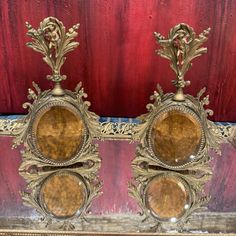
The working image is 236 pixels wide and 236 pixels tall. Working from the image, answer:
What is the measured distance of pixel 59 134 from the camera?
814 mm

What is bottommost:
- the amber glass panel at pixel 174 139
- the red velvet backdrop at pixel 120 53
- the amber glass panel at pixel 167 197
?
the amber glass panel at pixel 167 197

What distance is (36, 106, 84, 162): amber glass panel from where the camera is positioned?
0.81 metres

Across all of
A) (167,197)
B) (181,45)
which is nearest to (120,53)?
(181,45)

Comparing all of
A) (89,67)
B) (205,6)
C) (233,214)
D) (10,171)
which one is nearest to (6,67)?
(89,67)

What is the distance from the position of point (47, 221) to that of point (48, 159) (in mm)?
166

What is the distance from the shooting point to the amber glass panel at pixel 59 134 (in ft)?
2.64

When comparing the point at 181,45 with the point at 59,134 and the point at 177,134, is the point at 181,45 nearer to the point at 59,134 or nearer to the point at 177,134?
the point at 177,134

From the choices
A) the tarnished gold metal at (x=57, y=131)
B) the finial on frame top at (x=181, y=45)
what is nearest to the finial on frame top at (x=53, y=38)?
the tarnished gold metal at (x=57, y=131)

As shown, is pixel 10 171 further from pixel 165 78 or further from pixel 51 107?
pixel 165 78

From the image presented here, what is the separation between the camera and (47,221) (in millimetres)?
676

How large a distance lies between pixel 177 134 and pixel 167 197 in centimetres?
15

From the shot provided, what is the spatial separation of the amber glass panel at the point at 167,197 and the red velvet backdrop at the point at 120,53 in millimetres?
367

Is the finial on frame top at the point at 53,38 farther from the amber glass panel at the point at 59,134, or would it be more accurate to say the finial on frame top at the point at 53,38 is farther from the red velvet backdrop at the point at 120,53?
the red velvet backdrop at the point at 120,53

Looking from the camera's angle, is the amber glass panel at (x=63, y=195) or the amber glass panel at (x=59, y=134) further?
the amber glass panel at (x=59, y=134)
